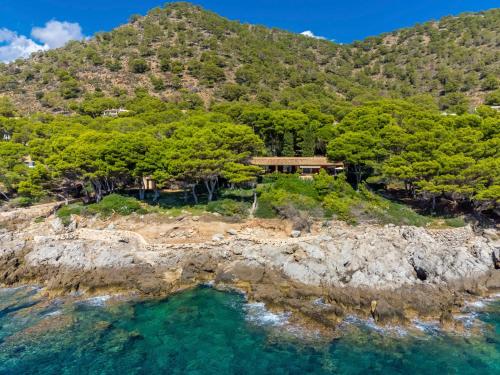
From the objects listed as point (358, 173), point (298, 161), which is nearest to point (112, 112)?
point (298, 161)

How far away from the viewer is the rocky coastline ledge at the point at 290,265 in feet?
69.4

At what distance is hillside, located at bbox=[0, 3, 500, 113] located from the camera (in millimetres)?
76312

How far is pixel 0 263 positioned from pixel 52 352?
13.2m

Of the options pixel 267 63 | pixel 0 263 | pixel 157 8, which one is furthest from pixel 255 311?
pixel 157 8

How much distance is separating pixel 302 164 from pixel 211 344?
2909 centimetres

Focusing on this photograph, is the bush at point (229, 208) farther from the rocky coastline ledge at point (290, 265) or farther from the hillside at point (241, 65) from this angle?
the hillside at point (241, 65)

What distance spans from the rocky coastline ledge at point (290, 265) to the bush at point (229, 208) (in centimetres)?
281

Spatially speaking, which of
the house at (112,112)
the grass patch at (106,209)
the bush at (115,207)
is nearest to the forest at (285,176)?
the bush at (115,207)

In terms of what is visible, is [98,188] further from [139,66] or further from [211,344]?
[139,66]

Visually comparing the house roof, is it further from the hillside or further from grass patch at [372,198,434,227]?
the hillside

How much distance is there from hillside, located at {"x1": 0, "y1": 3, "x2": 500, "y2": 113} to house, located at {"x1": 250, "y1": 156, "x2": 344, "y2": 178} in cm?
3034

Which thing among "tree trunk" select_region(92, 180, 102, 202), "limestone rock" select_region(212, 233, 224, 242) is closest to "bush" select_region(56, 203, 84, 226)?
"tree trunk" select_region(92, 180, 102, 202)

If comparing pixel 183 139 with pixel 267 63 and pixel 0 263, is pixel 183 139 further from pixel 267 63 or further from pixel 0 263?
pixel 267 63

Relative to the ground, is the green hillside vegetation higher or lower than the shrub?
lower
